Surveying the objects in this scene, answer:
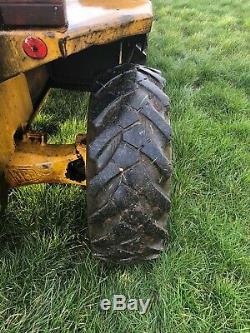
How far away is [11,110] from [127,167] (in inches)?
22.9

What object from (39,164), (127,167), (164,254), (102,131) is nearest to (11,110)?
(39,164)

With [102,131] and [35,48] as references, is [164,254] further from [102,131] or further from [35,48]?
[35,48]

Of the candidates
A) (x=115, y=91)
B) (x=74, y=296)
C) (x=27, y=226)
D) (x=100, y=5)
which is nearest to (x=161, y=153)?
(x=115, y=91)

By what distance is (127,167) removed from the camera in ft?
5.71

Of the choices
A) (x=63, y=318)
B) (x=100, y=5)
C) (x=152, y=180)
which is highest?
(x=100, y=5)

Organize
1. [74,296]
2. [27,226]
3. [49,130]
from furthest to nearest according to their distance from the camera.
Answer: [49,130], [27,226], [74,296]

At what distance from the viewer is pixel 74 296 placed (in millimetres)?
2002

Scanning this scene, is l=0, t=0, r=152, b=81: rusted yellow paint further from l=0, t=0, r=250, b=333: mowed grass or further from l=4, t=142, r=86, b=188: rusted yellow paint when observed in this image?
l=0, t=0, r=250, b=333: mowed grass

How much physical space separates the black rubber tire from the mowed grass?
272mm

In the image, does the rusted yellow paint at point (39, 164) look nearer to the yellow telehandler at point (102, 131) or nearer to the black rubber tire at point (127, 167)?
the yellow telehandler at point (102, 131)

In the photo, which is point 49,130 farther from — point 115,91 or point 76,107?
point 115,91

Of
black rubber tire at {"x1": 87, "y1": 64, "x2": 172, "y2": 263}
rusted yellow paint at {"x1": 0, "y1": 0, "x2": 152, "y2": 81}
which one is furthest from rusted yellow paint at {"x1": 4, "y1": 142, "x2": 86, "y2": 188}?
rusted yellow paint at {"x1": 0, "y1": 0, "x2": 152, "y2": 81}

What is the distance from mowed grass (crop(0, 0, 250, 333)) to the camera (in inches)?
76.6

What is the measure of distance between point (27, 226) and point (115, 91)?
0.85 meters
